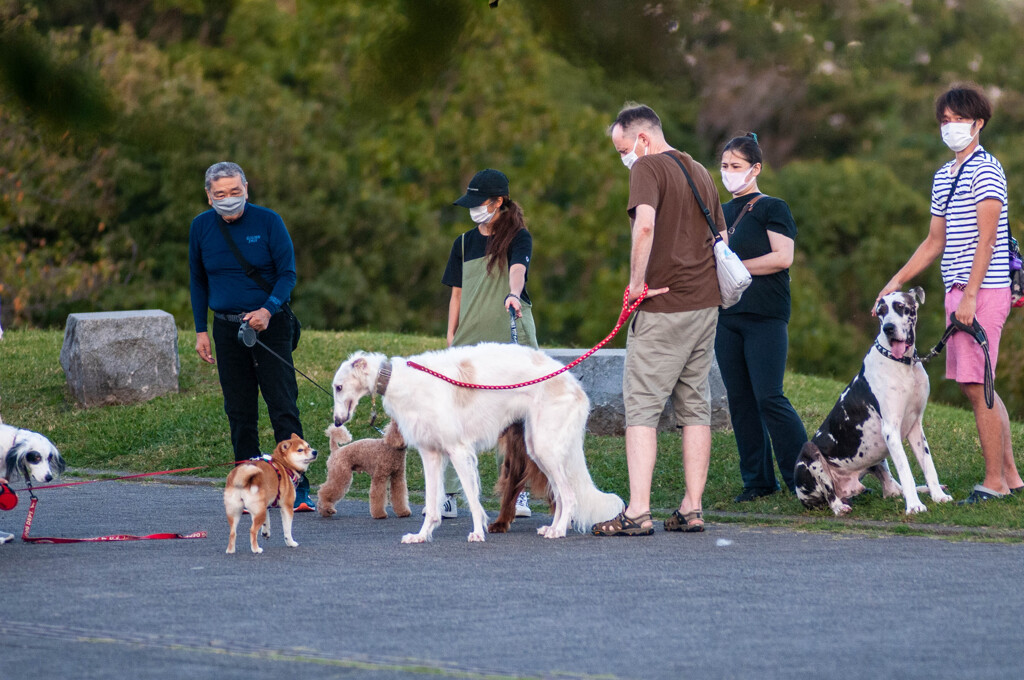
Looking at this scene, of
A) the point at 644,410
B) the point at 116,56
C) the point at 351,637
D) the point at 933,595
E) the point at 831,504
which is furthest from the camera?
the point at 831,504

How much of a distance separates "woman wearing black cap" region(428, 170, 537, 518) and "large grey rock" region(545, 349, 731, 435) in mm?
3259

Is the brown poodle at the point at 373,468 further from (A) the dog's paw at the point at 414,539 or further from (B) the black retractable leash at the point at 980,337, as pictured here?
(B) the black retractable leash at the point at 980,337

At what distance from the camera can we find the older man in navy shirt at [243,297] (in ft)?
27.5

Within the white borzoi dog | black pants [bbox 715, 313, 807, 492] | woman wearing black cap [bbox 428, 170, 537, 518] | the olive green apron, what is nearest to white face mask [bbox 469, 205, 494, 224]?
woman wearing black cap [bbox 428, 170, 537, 518]

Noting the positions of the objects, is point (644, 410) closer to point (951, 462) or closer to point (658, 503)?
point (658, 503)

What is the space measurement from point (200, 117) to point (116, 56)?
663 millimetres

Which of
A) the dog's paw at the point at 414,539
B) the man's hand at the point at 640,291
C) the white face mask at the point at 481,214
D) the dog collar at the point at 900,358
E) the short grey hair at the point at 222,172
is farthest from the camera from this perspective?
the short grey hair at the point at 222,172

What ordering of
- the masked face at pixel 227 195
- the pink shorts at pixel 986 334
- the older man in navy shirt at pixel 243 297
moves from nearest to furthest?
the pink shorts at pixel 986 334 < the masked face at pixel 227 195 < the older man in navy shirt at pixel 243 297

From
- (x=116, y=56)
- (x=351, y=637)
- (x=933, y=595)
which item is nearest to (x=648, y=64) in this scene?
(x=116, y=56)

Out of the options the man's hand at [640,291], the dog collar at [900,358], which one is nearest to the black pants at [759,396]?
the dog collar at [900,358]

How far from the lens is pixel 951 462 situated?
955cm

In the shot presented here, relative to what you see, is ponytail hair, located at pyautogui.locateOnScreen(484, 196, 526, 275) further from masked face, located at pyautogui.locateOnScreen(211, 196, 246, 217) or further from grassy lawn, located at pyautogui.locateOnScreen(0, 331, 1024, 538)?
grassy lawn, located at pyautogui.locateOnScreen(0, 331, 1024, 538)

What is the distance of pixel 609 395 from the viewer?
37.6 ft

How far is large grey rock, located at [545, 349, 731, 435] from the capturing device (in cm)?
1146
